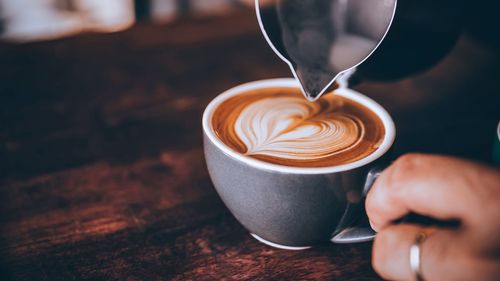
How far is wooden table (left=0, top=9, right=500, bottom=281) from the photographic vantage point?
587 mm

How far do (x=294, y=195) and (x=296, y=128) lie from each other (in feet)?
0.53

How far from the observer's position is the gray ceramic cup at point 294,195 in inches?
20.6

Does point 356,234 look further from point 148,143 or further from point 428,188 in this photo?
point 148,143

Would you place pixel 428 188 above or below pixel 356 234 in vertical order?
above

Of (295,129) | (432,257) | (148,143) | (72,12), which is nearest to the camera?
(432,257)

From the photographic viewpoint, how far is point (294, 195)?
1.74ft

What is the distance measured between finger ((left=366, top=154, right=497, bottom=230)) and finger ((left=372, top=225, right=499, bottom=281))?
18 mm

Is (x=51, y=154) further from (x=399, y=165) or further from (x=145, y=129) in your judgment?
(x=399, y=165)

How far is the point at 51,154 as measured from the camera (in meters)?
0.77

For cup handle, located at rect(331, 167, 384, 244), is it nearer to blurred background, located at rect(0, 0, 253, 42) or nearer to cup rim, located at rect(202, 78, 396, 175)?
cup rim, located at rect(202, 78, 396, 175)

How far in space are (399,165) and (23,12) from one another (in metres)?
3.16

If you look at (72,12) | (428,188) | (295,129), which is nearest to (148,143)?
(295,129)

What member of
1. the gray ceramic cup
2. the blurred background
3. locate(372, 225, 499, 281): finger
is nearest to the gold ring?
locate(372, 225, 499, 281): finger

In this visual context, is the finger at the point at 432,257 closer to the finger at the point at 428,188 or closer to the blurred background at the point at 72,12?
the finger at the point at 428,188
